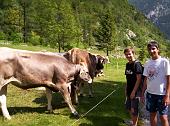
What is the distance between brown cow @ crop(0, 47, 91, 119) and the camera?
41.5 ft

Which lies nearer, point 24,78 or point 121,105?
point 24,78

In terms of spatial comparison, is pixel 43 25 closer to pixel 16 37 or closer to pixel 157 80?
pixel 16 37

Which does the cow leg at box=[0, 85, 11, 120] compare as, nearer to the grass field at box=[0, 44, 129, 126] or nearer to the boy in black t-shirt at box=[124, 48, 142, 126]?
the grass field at box=[0, 44, 129, 126]

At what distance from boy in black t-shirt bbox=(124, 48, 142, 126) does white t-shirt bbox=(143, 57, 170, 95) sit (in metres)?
0.75

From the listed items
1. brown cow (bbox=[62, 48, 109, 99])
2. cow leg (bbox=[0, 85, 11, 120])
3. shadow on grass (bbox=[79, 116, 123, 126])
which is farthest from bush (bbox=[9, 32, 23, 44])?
cow leg (bbox=[0, 85, 11, 120])

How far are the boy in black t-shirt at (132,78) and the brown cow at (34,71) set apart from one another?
2.39 meters

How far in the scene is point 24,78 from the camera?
13.0m

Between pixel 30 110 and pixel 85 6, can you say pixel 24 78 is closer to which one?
pixel 30 110

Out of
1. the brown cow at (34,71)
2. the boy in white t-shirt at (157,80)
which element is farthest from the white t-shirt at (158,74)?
the brown cow at (34,71)

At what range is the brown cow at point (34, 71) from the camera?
12.7 meters

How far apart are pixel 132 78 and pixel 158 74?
1461mm

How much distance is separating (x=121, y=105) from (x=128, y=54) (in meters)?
5.86

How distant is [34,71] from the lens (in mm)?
13188

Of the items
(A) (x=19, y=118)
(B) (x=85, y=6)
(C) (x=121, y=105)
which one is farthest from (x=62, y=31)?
(B) (x=85, y=6)
